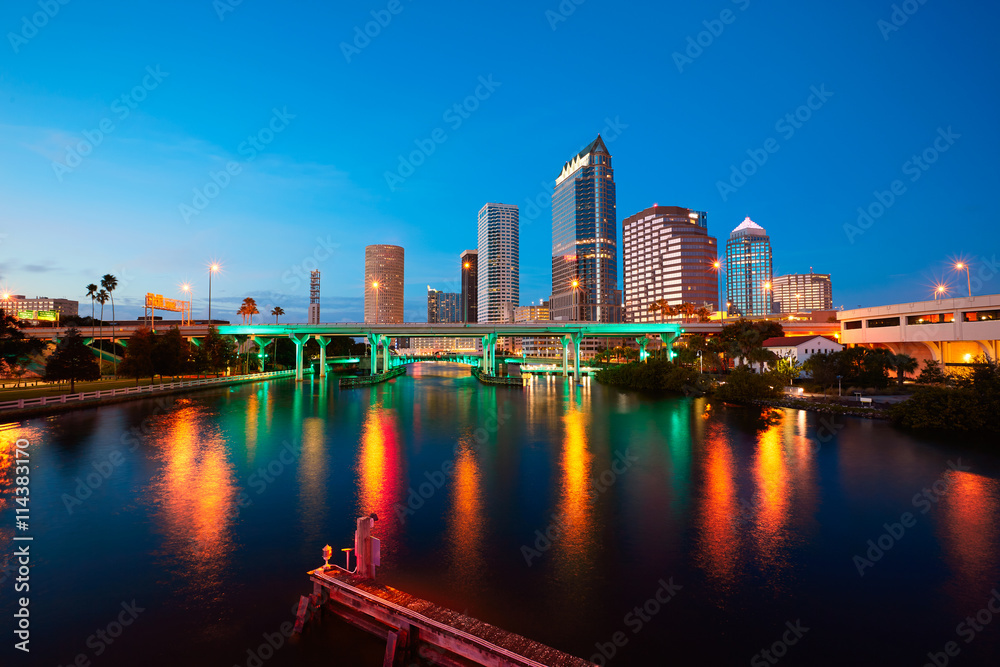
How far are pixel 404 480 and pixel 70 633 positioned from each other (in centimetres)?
1425

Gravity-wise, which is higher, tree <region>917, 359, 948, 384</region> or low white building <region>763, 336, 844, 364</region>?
low white building <region>763, 336, 844, 364</region>

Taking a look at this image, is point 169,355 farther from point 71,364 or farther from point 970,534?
point 970,534

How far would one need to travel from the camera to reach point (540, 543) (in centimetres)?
1628

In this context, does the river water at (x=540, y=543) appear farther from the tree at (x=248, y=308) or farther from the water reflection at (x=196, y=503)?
the tree at (x=248, y=308)

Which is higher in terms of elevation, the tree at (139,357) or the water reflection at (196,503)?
the tree at (139,357)

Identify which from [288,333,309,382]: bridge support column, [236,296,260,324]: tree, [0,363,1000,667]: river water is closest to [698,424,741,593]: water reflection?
[0,363,1000,667]: river water

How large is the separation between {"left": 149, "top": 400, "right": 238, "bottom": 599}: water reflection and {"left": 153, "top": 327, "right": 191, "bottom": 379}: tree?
3805 centimetres

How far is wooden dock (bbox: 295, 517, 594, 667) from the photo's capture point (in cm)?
872

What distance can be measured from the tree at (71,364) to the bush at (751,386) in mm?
76289

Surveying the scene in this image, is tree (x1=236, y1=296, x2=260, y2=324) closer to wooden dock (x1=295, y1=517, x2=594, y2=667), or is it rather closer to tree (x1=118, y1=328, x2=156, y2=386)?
tree (x1=118, y1=328, x2=156, y2=386)

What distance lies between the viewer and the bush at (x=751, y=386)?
57562 millimetres

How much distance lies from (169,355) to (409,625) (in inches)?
2976

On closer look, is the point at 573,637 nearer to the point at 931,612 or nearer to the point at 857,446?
the point at 931,612

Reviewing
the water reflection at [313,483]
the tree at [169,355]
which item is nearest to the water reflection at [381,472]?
the water reflection at [313,483]
